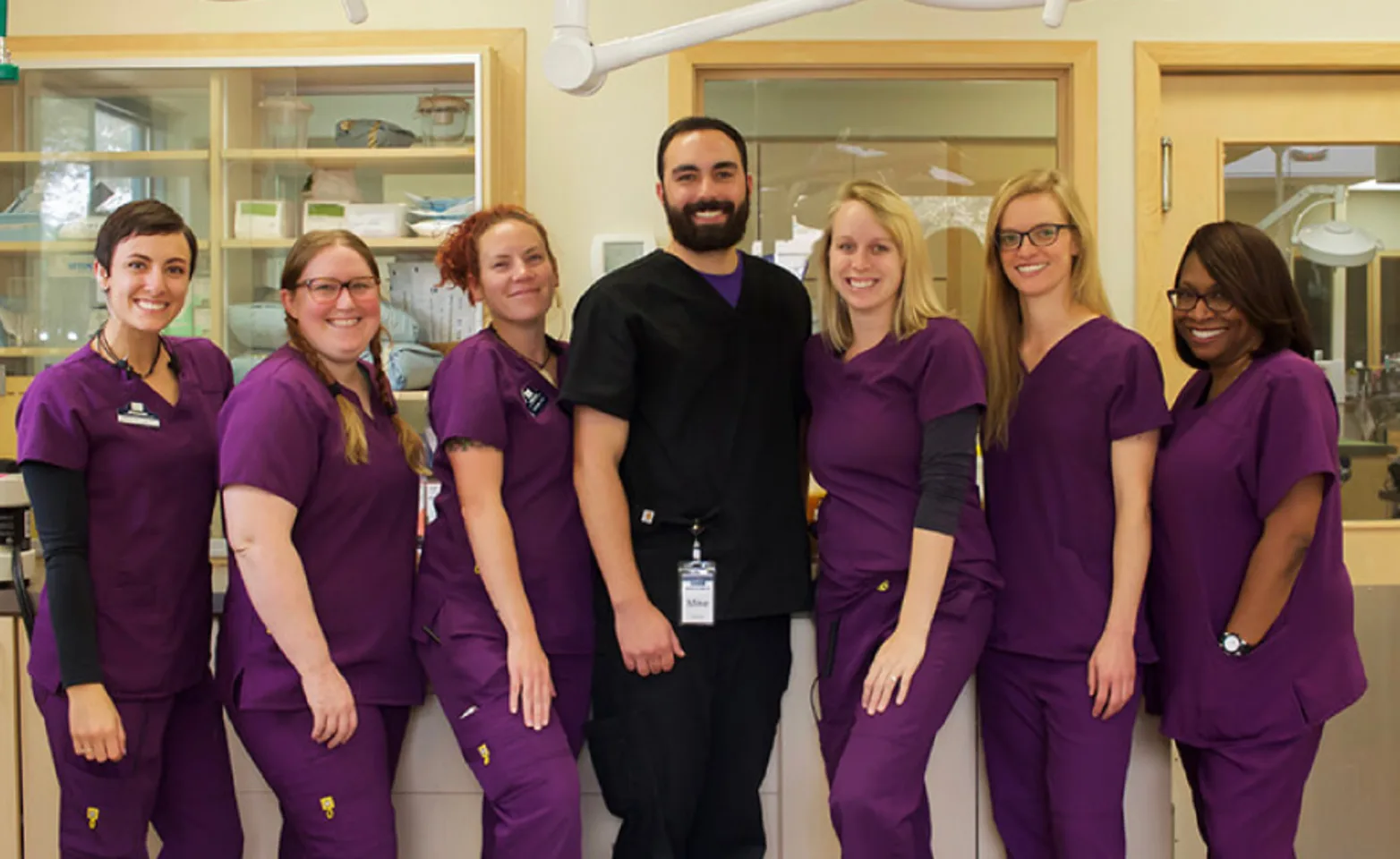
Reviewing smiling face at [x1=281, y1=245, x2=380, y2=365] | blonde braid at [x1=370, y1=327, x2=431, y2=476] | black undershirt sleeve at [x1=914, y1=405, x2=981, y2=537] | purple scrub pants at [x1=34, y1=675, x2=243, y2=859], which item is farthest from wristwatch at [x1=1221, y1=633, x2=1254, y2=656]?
purple scrub pants at [x1=34, y1=675, x2=243, y2=859]

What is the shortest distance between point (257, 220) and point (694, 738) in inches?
82.2

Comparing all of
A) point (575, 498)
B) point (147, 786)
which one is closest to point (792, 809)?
point (575, 498)

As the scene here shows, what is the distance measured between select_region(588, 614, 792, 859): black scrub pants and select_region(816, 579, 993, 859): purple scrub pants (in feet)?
0.34

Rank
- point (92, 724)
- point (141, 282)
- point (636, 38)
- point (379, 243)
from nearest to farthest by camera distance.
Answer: point (636, 38) < point (92, 724) < point (141, 282) < point (379, 243)

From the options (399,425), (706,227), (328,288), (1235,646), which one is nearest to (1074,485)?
(1235,646)

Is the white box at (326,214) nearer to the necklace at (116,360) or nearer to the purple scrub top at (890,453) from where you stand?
the necklace at (116,360)

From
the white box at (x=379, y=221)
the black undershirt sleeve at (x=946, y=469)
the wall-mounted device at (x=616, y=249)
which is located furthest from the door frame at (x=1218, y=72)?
the white box at (x=379, y=221)

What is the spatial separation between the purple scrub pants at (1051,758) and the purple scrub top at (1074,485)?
5 centimetres

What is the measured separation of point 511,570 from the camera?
5.65ft

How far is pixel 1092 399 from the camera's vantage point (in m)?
1.76

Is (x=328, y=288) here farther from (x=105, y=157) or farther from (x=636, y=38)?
(x=105, y=157)

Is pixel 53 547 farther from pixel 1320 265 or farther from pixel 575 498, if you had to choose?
pixel 1320 265

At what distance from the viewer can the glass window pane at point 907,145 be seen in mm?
3293

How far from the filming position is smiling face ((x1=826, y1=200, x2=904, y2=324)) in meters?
1.78
